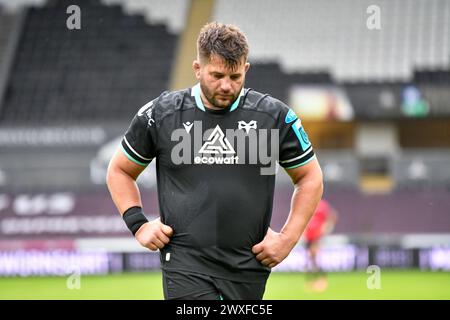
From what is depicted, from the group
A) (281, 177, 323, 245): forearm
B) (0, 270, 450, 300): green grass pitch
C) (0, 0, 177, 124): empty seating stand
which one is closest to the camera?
(281, 177, 323, 245): forearm

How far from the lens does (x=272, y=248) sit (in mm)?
3736

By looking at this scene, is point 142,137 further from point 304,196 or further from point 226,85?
point 304,196

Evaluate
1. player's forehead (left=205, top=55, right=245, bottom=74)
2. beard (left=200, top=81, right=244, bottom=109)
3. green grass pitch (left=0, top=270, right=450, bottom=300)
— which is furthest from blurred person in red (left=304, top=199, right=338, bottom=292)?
player's forehead (left=205, top=55, right=245, bottom=74)

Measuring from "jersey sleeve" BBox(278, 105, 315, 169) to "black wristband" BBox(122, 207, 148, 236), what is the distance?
645mm

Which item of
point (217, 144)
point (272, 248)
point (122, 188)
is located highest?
point (217, 144)

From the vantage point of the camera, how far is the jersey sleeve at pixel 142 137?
149 inches

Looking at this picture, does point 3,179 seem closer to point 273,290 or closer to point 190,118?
point 273,290

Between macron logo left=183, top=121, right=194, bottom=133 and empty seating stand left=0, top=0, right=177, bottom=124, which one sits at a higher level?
empty seating stand left=0, top=0, right=177, bottom=124

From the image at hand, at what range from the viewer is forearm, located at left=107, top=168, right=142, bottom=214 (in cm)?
388

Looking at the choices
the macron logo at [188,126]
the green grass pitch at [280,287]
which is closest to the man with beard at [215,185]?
the macron logo at [188,126]

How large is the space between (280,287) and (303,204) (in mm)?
9389

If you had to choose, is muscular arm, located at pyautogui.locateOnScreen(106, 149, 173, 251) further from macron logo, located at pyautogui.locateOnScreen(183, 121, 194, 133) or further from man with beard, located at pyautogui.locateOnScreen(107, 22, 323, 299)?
macron logo, located at pyautogui.locateOnScreen(183, 121, 194, 133)

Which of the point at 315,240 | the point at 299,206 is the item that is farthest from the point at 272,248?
the point at 315,240
